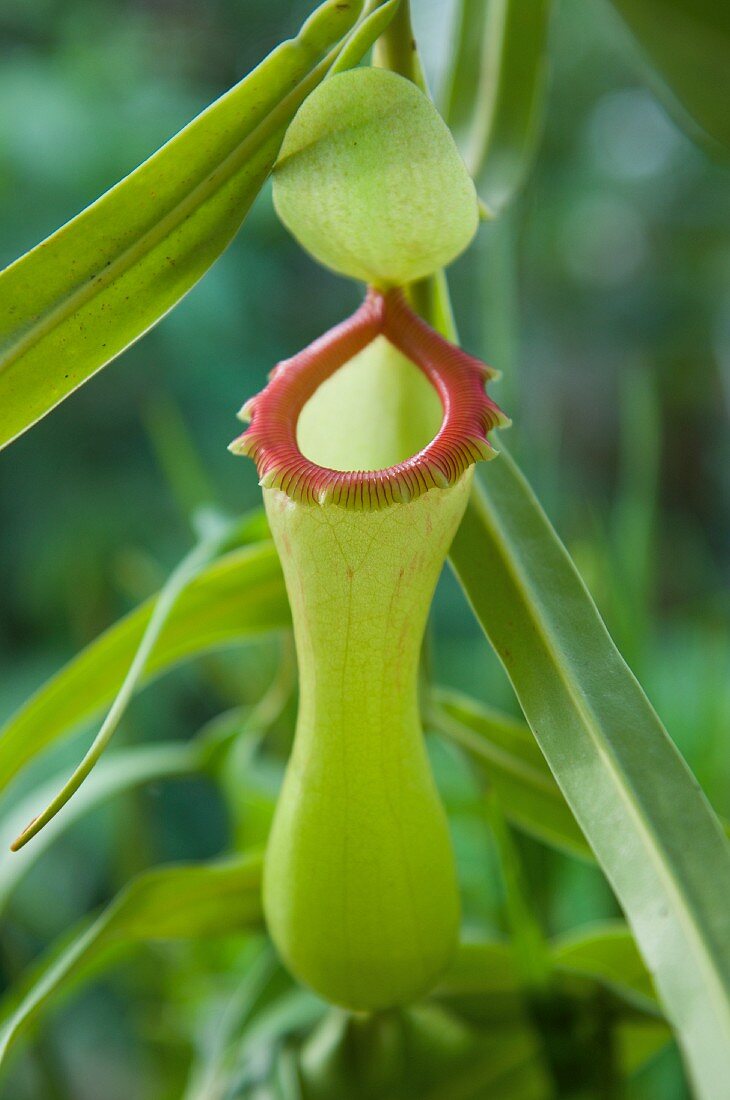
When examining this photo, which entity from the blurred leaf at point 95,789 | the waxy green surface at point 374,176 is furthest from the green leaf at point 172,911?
the waxy green surface at point 374,176

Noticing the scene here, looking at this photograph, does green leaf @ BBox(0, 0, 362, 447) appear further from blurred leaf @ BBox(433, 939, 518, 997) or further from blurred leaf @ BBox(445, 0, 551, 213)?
blurred leaf @ BBox(433, 939, 518, 997)

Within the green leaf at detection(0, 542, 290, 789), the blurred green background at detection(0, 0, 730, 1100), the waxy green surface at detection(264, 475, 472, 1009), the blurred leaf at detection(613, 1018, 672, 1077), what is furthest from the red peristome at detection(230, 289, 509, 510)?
the blurred leaf at detection(613, 1018, 672, 1077)

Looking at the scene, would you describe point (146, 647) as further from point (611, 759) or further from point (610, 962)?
point (610, 962)

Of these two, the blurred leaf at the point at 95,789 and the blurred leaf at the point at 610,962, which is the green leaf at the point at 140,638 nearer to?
the blurred leaf at the point at 95,789

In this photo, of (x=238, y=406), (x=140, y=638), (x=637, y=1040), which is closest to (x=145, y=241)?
(x=140, y=638)

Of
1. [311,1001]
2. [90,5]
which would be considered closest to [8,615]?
[90,5]

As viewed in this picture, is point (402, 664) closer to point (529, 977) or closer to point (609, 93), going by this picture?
point (529, 977)
